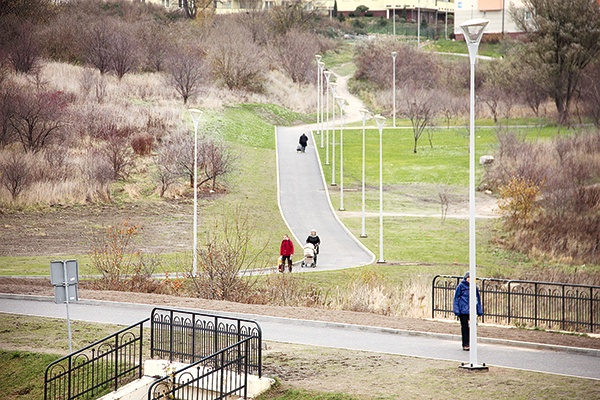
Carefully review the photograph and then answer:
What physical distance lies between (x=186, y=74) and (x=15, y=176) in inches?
1100

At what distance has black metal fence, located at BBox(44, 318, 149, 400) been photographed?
60.2 feet

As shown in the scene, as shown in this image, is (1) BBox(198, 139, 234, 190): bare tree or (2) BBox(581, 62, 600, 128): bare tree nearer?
(1) BBox(198, 139, 234, 190): bare tree

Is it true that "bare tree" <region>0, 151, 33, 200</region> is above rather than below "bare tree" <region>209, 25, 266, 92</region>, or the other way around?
below

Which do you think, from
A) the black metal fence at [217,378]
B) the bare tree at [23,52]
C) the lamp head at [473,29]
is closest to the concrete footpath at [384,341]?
the black metal fence at [217,378]

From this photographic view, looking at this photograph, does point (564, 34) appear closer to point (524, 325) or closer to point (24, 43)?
point (24, 43)

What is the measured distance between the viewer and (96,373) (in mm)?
19328

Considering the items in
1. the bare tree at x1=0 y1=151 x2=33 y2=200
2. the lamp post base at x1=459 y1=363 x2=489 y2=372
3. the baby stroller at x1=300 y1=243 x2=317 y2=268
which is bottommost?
the lamp post base at x1=459 y1=363 x2=489 y2=372

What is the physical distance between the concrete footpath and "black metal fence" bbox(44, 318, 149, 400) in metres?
3.30

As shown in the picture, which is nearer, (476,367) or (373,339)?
(476,367)

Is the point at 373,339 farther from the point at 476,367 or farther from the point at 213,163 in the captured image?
the point at 213,163

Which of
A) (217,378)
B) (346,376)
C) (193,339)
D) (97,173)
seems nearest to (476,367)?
(346,376)

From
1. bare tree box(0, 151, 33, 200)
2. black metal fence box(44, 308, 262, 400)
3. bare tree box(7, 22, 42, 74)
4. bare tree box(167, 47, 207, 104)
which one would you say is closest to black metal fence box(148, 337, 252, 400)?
black metal fence box(44, 308, 262, 400)

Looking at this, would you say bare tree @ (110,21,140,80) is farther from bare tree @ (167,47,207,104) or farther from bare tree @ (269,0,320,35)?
bare tree @ (269,0,320,35)

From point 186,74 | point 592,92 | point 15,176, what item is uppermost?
point 186,74
